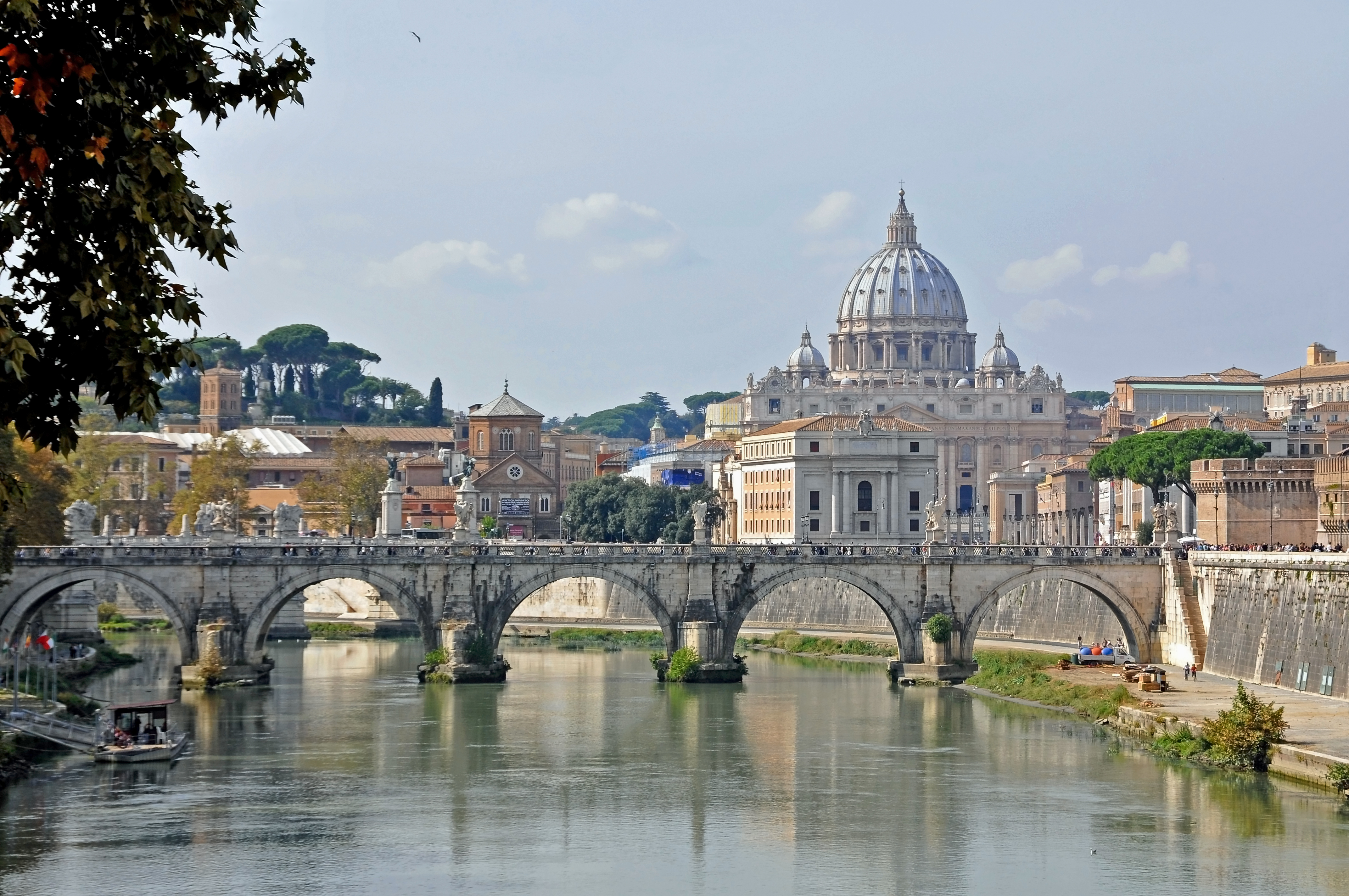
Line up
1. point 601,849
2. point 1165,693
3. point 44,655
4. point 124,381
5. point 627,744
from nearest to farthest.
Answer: point 124,381 < point 601,849 < point 627,744 < point 1165,693 < point 44,655

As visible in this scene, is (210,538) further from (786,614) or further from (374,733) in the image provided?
(786,614)

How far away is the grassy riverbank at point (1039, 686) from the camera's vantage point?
164 feet

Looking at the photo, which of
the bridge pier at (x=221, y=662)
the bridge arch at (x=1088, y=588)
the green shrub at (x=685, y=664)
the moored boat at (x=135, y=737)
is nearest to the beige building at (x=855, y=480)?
the bridge arch at (x=1088, y=588)

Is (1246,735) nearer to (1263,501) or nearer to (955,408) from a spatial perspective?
(1263,501)

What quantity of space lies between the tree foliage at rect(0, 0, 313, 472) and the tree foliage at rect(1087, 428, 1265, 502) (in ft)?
242

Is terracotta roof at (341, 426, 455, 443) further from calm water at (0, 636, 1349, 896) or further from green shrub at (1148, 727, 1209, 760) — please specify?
green shrub at (1148, 727, 1209, 760)

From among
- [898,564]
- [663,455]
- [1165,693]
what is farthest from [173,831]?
[663,455]

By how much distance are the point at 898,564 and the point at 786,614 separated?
810 inches

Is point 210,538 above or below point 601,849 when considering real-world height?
above

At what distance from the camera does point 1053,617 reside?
6769 cm

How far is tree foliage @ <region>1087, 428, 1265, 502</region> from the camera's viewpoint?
284 ft

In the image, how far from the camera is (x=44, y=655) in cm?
5684

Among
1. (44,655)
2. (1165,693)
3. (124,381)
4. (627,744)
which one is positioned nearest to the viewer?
(124,381)

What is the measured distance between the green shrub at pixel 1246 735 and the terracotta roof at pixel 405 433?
108 m
